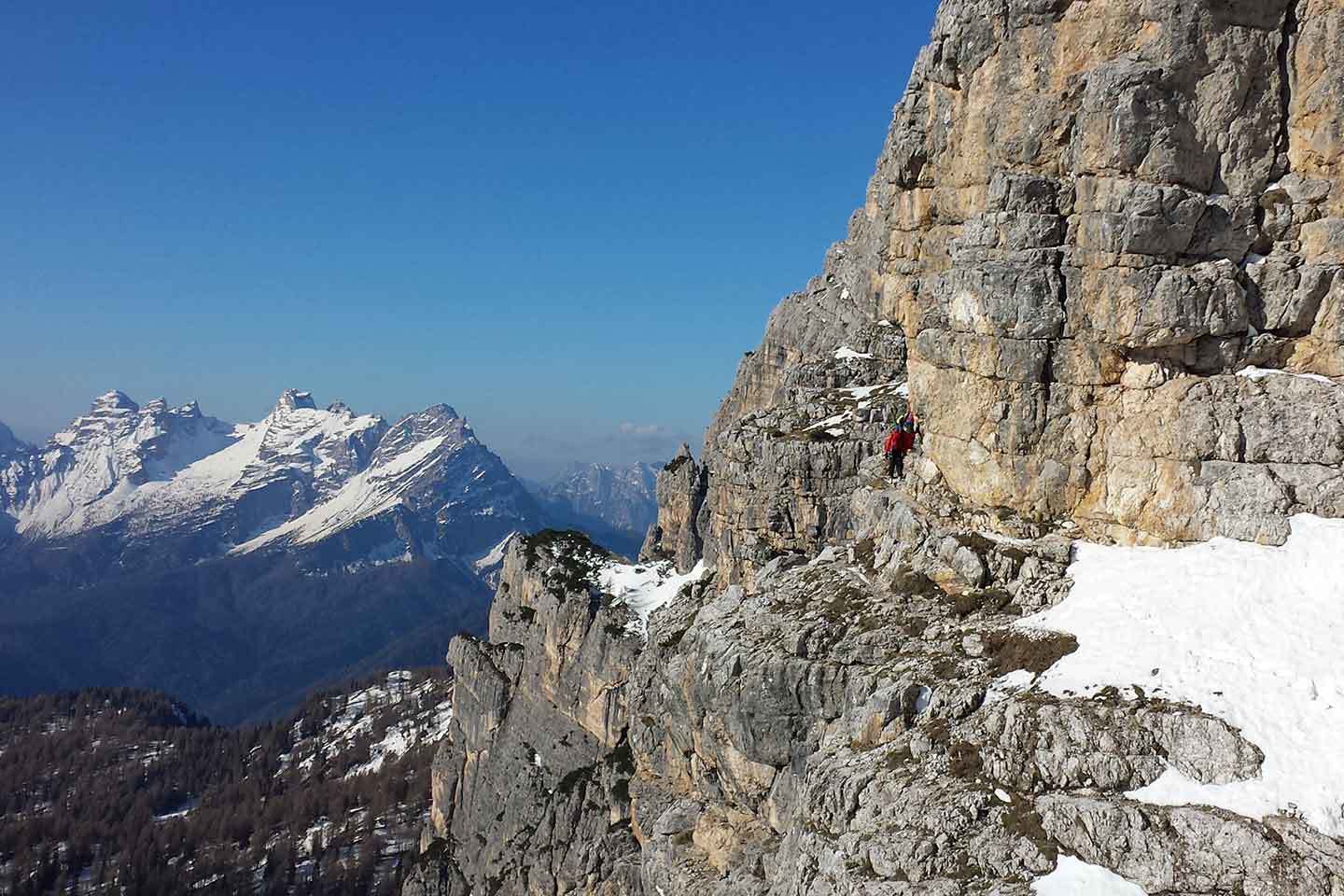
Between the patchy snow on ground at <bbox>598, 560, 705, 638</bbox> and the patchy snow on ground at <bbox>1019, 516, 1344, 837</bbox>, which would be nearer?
the patchy snow on ground at <bbox>1019, 516, 1344, 837</bbox>

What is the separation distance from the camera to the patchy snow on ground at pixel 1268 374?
26.6 meters

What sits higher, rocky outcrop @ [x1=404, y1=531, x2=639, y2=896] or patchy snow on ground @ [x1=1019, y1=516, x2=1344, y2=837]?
patchy snow on ground @ [x1=1019, y1=516, x2=1344, y2=837]

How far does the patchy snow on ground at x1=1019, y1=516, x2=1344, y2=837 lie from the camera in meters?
18.9

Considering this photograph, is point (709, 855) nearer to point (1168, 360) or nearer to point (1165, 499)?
point (1165, 499)

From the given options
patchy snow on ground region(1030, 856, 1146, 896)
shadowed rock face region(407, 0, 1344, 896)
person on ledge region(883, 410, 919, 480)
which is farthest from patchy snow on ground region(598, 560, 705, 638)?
patchy snow on ground region(1030, 856, 1146, 896)

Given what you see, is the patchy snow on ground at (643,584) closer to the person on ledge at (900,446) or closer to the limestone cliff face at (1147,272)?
the person on ledge at (900,446)

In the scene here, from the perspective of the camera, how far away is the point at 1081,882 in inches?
731

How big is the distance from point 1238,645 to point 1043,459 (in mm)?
9702

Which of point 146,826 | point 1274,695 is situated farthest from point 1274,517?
point 146,826

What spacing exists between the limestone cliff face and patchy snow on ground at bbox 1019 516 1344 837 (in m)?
1.48

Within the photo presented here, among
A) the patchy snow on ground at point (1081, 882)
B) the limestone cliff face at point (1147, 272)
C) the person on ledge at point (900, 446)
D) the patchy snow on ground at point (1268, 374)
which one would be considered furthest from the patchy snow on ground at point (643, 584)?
the patchy snow on ground at point (1081, 882)

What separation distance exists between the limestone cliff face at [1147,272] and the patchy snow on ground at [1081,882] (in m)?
13.0

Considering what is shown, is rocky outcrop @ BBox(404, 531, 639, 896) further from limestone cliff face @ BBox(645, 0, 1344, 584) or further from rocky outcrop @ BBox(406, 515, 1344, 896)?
limestone cliff face @ BBox(645, 0, 1344, 584)

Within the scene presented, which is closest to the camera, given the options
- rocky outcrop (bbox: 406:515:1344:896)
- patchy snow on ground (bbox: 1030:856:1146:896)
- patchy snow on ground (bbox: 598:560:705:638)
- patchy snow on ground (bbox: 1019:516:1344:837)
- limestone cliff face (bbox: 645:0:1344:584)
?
patchy snow on ground (bbox: 1030:856:1146:896)
